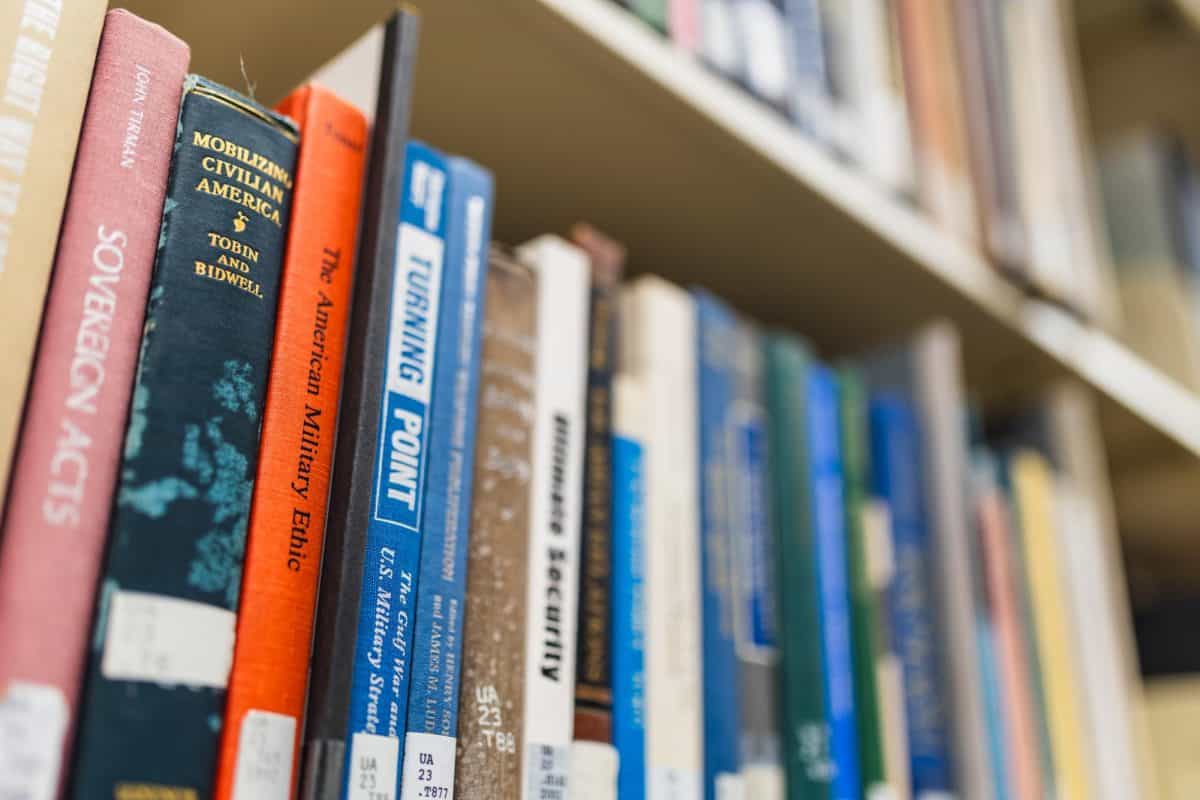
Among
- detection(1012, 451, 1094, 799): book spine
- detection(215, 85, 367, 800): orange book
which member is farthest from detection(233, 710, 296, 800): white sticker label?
detection(1012, 451, 1094, 799): book spine

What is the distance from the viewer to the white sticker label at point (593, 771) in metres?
0.50

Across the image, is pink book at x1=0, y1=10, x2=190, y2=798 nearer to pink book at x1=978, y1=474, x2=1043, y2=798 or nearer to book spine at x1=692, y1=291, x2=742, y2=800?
book spine at x1=692, y1=291, x2=742, y2=800

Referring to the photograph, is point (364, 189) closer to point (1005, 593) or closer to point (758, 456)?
point (758, 456)

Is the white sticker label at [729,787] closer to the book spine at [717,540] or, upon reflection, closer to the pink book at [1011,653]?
the book spine at [717,540]

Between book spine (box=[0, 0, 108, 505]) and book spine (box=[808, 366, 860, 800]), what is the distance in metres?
0.48

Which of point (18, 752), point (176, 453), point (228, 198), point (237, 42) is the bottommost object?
point (18, 752)

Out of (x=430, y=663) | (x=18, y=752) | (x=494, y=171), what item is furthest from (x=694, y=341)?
(x=18, y=752)

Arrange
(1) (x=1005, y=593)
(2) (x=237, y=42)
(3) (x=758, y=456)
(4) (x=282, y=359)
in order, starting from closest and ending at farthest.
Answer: (4) (x=282, y=359) < (2) (x=237, y=42) < (3) (x=758, y=456) < (1) (x=1005, y=593)

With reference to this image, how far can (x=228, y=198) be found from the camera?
1.44 ft

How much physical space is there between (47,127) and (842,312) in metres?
0.68

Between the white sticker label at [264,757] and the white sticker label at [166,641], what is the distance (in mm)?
21

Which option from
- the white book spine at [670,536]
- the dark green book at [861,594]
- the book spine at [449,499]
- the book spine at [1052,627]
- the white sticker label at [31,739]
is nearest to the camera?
the white sticker label at [31,739]

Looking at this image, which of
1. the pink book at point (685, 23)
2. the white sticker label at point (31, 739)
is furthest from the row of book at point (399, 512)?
the pink book at point (685, 23)

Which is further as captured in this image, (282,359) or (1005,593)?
(1005,593)
